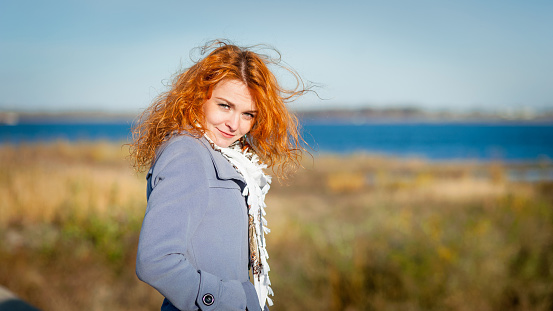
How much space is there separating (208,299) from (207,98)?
696 mm

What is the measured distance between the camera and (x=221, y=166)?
1362 millimetres

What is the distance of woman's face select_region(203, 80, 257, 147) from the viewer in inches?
58.5

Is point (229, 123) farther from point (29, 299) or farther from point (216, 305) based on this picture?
point (29, 299)

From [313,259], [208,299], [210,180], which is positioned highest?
[210,180]

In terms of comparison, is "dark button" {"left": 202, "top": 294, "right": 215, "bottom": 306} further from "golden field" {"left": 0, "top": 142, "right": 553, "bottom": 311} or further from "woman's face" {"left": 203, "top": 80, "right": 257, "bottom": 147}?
"golden field" {"left": 0, "top": 142, "right": 553, "bottom": 311}

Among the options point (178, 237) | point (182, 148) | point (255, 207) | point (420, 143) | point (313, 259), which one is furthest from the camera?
point (420, 143)

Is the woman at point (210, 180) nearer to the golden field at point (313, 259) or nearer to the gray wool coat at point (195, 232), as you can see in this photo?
the gray wool coat at point (195, 232)

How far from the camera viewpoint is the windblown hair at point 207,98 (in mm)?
1483

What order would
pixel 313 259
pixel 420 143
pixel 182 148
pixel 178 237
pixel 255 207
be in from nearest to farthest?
pixel 178 237 < pixel 182 148 < pixel 255 207 < pixel 313 259 < pixel 420 143

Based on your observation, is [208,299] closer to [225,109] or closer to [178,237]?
[178,237]

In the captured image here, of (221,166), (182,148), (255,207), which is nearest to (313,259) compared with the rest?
(255,207)

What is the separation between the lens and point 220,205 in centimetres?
132

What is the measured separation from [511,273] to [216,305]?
421cm

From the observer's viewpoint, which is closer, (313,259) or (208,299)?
(208,299)
